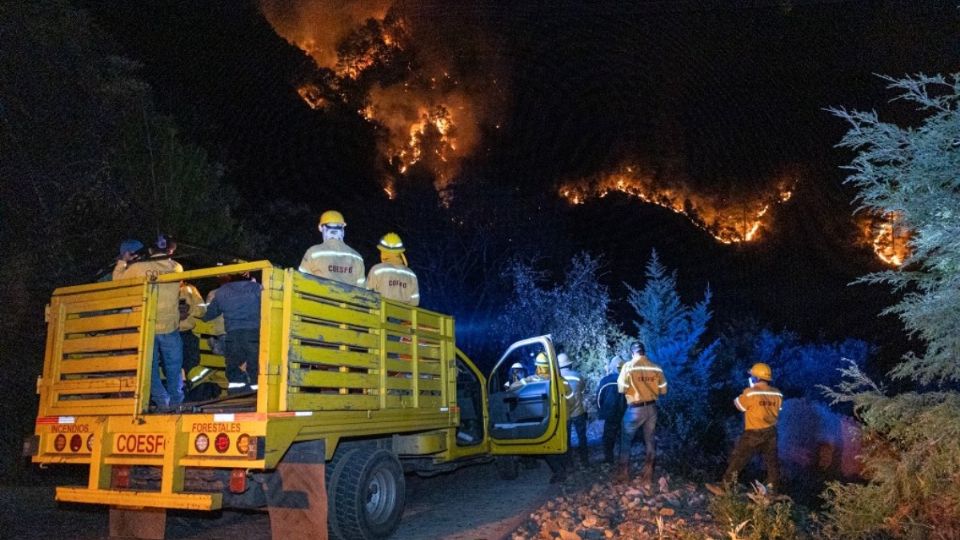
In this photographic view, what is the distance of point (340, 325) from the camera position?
612cm

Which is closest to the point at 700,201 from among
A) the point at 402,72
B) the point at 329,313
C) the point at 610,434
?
the point at 402,72

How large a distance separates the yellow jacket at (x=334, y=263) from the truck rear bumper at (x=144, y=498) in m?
2.16

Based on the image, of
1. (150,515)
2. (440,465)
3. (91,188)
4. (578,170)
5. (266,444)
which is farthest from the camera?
(578,170)

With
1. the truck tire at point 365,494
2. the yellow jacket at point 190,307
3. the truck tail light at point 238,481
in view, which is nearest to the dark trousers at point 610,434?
the truck tire at point 365,494

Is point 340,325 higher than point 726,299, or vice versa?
point 726,299

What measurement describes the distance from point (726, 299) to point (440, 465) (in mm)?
29936

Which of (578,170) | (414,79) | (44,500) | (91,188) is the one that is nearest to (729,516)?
(44,500)

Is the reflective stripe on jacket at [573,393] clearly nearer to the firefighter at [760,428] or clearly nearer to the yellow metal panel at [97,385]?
the firefighter at [760,428]

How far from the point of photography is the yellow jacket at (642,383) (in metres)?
9.33

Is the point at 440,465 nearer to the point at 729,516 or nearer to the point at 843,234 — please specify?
the point at 729,516

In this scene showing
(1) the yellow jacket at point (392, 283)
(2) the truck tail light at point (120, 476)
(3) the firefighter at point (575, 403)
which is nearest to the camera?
(2) the truck tail light at point (120, 476)

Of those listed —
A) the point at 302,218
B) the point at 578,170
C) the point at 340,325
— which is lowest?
the point at 340,325

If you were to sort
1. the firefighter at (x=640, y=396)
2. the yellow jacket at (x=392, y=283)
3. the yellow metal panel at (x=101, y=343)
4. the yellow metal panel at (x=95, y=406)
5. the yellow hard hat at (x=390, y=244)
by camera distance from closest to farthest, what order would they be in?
1. the yellow metal panel at (x=95, y=406)
2. the yellow metal panel at (x=101, y=343)
3. the yellow jacket at (x=392, y=283)
4. the yellow hard hat at (x=390, y=244)
5. the firefighter at (x=640, y=396)

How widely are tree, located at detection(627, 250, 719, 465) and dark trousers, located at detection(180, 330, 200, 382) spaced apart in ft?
31.2
